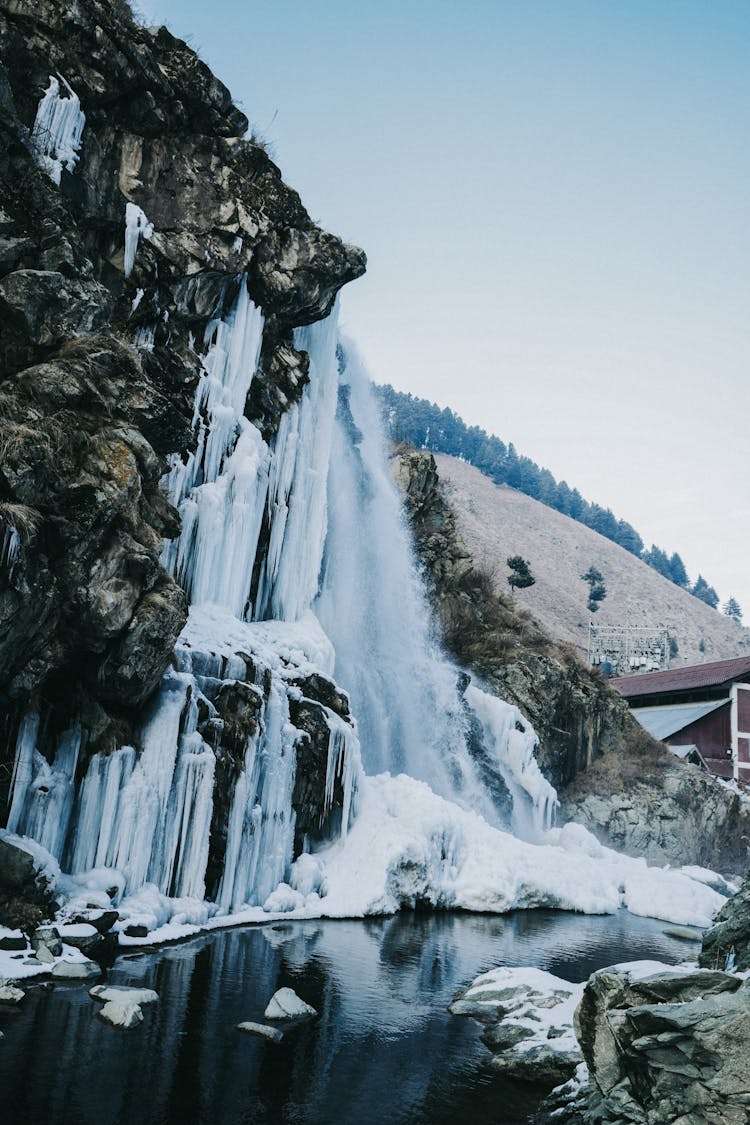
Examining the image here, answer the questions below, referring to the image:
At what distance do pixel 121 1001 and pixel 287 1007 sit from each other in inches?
94.6

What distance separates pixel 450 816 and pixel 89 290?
55.5 feet

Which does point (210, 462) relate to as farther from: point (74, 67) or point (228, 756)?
point (74, 67)

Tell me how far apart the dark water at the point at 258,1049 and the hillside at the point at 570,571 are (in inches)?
3726

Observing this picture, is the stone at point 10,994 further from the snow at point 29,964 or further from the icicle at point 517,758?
the icicle at point 517,758

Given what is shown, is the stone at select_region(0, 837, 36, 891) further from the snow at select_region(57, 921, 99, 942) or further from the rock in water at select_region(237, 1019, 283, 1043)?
the rock in water at select_region(237, 1019, 283, 1043)

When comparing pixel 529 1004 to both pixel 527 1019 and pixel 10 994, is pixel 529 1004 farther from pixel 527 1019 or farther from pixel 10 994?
pixel 10 994

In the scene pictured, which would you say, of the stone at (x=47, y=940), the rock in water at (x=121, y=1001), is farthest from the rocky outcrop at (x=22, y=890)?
the rock in water at (x=121, y=1001)

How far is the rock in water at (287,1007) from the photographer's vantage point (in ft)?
39.5

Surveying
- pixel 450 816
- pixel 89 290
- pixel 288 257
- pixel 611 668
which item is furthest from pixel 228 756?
pixel 611 668

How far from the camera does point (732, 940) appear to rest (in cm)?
1236

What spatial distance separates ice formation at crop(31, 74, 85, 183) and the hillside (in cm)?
8728

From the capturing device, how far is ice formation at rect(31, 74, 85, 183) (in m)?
23.4

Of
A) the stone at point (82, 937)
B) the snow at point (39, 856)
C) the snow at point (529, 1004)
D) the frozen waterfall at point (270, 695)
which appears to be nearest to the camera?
the snow at point (529, 1004)

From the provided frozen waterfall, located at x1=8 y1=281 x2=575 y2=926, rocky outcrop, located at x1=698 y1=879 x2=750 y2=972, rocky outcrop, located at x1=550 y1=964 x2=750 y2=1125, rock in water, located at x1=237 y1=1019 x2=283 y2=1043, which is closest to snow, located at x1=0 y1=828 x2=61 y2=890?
frozen waterfall, located at x1=8 y1=281 x2=575 y2=926
